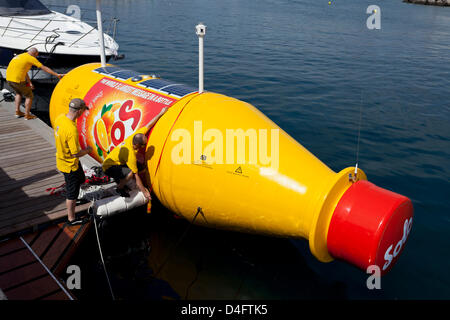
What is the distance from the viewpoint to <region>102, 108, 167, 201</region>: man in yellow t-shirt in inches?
215

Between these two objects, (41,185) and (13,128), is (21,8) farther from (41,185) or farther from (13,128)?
(41,185)

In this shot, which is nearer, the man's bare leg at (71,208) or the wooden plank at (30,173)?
the man's bare leg at (71,208)

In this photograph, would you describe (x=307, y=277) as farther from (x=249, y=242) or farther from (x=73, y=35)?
(x=73, y=35)

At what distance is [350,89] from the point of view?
50.3 ft

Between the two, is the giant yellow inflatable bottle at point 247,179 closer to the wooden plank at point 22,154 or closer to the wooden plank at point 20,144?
the wooden plank at point 22,154

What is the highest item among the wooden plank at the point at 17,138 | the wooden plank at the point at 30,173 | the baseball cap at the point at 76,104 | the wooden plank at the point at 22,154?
the baseball cap at the point at 76,104

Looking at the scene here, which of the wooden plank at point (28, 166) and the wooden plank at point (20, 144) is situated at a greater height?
the wooden plank at point (20, 144)

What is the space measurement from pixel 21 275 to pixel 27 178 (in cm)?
252

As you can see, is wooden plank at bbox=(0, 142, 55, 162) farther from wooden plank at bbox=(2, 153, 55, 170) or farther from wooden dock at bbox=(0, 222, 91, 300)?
wooden dock at bbox=(0, 222, 91, 300)

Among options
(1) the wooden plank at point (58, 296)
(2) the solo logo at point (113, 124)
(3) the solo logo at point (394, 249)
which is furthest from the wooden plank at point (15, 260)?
(3) the solo logo at point (394, 249)

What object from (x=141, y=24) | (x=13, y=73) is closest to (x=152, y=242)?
(x=13, y=73)

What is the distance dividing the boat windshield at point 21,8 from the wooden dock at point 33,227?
9.61 m

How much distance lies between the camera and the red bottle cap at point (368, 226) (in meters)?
4.28

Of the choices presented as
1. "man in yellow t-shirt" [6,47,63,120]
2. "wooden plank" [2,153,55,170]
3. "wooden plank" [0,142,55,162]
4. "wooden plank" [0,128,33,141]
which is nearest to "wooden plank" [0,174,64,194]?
"wooden plank" [2,153,55,170]
